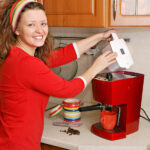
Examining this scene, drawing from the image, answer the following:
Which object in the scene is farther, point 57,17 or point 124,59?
point 57,17

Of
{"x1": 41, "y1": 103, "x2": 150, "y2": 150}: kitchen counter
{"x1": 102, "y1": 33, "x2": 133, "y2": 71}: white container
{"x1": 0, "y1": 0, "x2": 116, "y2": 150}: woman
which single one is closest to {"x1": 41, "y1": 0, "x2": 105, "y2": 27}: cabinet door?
{"x1": 102, "y1": 33, "x2": 133, "y2": 71}: white container

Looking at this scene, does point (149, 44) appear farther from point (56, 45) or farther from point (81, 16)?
point (56, 45)

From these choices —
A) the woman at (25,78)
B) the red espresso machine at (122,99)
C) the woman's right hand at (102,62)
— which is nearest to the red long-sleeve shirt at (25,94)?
the woman at (25,78)

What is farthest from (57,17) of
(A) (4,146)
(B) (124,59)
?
(A) (4,146)

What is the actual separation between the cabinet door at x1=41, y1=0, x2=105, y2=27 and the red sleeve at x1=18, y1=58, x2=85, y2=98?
1.31 feet

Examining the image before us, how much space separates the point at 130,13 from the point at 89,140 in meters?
0.72

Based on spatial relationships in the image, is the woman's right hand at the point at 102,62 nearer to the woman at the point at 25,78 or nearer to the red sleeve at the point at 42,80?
the woman at the point at 25,78

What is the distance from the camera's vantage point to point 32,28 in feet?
4.35

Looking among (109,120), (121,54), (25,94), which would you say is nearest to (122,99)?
(109,120)

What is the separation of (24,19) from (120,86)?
612 mm

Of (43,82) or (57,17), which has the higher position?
(57,17)

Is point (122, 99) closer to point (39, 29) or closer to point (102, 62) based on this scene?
point (102, 62)

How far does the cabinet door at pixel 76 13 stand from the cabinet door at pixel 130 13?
60 mm

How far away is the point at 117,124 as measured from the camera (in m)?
1.58
